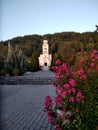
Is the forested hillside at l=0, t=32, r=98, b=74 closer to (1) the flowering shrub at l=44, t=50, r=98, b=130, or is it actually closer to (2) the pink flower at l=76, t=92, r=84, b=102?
(1) the flowering shrub at l=44, t=50, r=98, b=130

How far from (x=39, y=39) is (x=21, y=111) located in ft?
228

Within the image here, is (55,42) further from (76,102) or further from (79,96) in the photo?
(79,96)

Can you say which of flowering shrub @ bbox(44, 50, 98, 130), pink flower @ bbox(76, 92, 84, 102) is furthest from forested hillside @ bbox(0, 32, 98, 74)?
pink flower @ bbox(76, 92, 84, 102)

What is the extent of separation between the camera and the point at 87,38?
62250 millimetres

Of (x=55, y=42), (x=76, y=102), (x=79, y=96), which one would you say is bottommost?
(x=76, y=102)

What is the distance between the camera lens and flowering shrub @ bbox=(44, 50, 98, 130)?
398 cm

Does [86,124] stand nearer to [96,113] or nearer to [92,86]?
[96,113]

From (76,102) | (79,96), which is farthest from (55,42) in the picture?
(79,96)

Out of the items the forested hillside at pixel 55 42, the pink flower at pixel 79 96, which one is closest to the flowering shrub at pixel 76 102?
the pink flower at pixel 79 96

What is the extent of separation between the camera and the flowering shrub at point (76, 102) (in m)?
3.98

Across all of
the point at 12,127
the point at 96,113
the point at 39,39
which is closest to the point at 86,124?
the point at 96,113

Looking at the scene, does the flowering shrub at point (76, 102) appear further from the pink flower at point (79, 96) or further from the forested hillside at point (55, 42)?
the forested hillside at point (55, 42)

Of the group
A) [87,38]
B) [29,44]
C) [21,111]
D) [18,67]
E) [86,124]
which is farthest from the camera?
[29,44]

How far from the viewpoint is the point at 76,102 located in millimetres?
4141
